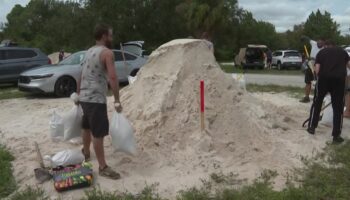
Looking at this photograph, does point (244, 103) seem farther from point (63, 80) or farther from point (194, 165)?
point (63, 80)

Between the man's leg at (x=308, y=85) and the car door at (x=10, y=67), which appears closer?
the man's leg at (x=308, y=85)

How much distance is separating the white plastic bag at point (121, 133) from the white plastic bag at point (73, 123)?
2.37ft

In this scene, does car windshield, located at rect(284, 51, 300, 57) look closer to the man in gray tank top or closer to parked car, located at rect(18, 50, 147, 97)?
parked car, located at rect(18, 50, 147, 97)

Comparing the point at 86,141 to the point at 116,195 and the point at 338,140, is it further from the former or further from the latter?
the point at 338,140

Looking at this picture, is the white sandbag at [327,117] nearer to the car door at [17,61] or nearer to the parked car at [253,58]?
the car door at [17,61]

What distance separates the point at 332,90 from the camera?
325 inches

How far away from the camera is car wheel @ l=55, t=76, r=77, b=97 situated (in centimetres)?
1480

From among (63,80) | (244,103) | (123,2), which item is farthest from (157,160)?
(123,2)

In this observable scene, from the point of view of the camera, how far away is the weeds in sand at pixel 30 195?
230 inches

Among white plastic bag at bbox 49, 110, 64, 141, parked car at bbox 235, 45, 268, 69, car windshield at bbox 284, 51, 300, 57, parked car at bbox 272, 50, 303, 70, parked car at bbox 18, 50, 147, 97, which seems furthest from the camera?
car windshield at bbox 284, 51, 300, 57

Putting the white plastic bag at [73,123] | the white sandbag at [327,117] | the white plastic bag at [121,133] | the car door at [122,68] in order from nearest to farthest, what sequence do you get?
the white plastic bag at [121,133] < the white plastic bag at [73,123] < the white sandbag at [327,117] < the car door at [122,68]

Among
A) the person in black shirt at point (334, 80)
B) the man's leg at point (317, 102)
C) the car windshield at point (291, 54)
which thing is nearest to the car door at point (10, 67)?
the man's leg at point (317, 102)

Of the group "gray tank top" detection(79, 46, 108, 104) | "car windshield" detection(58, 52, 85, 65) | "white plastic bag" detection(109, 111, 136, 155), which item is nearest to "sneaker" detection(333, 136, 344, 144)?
"white plastic bag" detection(109, 111, 136, 155)

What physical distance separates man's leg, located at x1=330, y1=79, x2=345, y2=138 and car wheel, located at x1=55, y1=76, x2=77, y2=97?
860 cm
